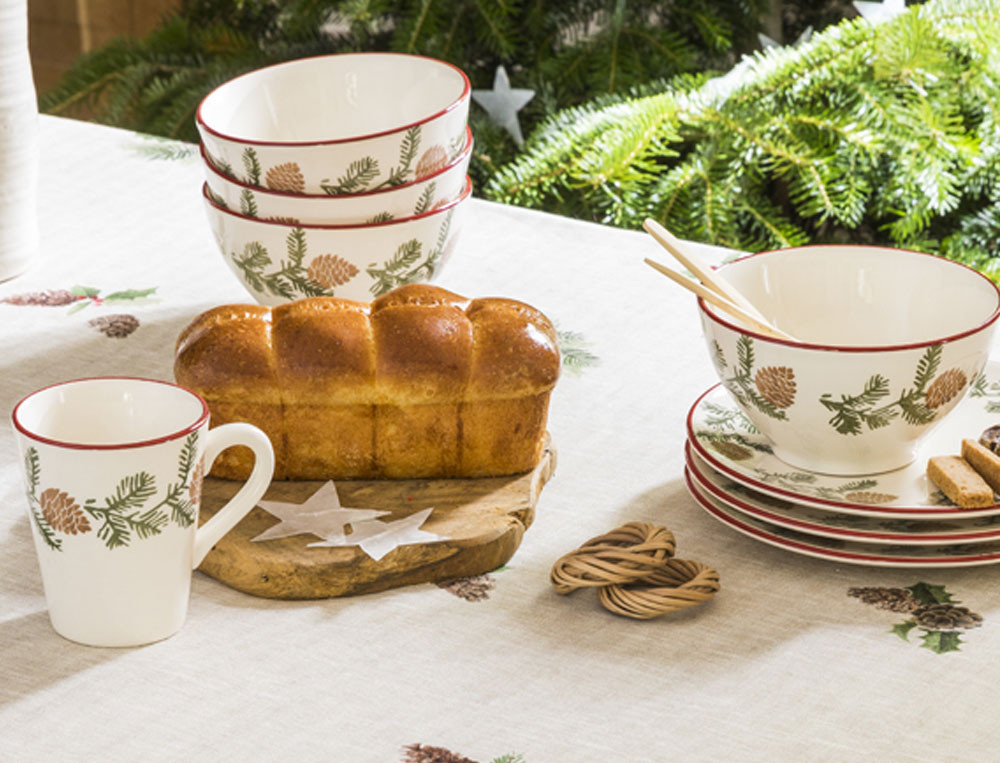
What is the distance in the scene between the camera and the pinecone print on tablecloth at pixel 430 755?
542 mm

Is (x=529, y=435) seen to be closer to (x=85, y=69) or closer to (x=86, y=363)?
(x=86, y=363)

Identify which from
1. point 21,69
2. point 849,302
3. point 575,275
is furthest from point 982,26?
point 21,69

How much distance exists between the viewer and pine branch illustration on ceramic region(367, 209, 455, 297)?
93 centimetres

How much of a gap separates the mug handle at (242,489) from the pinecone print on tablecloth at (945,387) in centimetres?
36

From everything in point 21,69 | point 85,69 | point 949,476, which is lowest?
point 85,69

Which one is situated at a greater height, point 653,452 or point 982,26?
point 982,26

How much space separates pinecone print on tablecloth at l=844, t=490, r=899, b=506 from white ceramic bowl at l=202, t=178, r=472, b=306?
40 cm

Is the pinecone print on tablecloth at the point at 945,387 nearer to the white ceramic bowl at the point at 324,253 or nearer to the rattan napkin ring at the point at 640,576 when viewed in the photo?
the rattan napkin ring at the point at 640,576

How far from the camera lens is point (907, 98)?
4.70 feet

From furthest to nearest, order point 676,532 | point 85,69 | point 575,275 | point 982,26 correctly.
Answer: point 85,69 < point 982,26 < point 575,275 < point 676,532

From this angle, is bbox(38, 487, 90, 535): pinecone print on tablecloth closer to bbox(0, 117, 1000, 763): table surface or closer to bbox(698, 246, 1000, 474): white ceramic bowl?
bbox(0, 117, 1000, 763): table surface

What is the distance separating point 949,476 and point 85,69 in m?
1.79

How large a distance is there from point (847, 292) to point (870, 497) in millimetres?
175

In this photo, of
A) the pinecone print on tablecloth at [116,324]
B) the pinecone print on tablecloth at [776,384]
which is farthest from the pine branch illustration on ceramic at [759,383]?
the pinecone print on tablecloth at [116,324]
